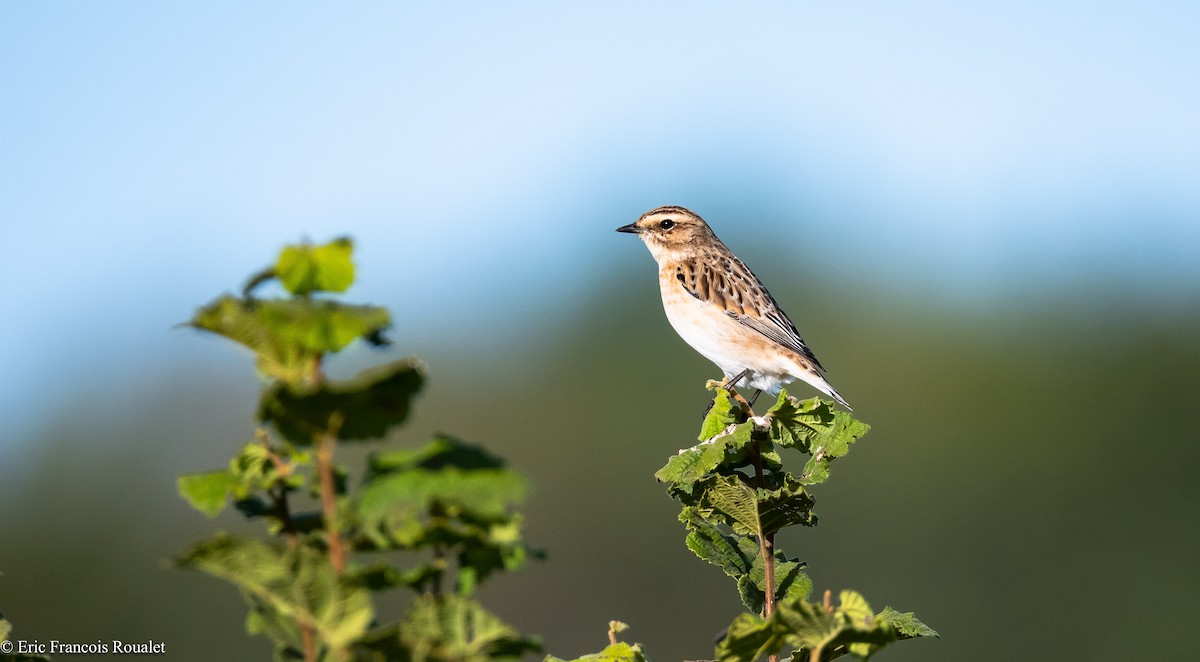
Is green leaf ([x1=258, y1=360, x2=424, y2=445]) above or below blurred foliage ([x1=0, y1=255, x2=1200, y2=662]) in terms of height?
above

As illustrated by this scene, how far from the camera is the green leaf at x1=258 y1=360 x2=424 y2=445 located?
152 cm

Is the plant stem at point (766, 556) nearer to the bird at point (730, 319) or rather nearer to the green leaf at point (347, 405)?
the green leaf at point (347, 405)

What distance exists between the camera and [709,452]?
285cm

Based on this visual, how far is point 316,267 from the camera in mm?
1691

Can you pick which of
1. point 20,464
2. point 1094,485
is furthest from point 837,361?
point 20,464

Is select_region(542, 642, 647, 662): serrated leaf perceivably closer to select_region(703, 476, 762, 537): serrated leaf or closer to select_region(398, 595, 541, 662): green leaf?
select_region(703, 476, 762, 537): serrated leaf

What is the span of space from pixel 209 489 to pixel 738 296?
9.88 metres

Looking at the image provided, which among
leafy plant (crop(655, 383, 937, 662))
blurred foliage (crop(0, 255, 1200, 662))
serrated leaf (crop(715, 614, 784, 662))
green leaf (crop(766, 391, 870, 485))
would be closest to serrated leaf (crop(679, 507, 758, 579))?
leafy plant (crop(655, 383, 937, 662))

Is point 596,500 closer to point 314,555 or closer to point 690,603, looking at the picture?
Answer: point 690,603

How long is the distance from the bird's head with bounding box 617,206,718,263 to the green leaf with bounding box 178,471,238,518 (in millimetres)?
10367

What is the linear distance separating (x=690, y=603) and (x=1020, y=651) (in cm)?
889

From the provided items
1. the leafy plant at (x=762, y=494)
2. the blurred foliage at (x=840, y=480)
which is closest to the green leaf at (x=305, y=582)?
the leafy plant at (x=762, y=494)

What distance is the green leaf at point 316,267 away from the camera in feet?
5.48

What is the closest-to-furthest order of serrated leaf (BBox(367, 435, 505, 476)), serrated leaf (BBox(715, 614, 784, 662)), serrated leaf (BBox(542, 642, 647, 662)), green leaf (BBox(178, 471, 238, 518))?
serrated leaf (BBox(367, 435, 505, 476)), green leaf (BBox(178, 471, 238, 518)), serrated leaf (BBox(715, 614, 784, 662)), serrated leaf (BBox(542, 642, 647, 662))
